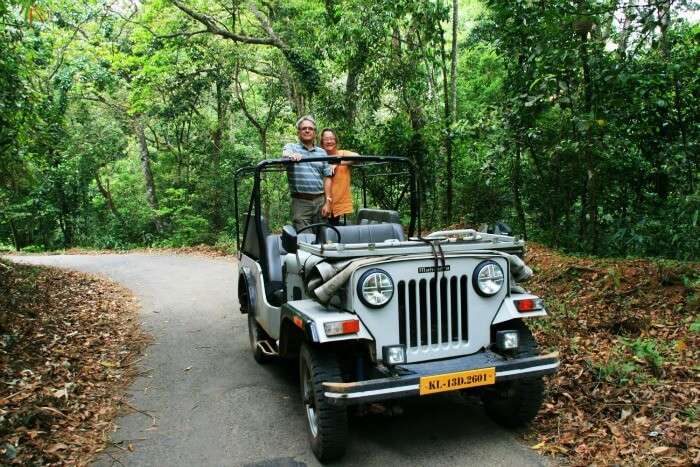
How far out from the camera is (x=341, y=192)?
6.54 meters

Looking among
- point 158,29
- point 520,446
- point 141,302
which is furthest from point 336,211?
point 158,29

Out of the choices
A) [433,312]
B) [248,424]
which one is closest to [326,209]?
[248,424]

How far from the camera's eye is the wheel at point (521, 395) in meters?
3.95

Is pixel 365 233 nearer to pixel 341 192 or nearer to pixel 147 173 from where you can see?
pixel 341 192

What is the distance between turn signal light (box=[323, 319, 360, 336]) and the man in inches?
107

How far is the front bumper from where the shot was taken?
3379mm

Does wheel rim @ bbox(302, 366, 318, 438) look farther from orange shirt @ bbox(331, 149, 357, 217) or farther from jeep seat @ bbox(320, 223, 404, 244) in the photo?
orange shirt @ bbox(331, 149, 357, 217)

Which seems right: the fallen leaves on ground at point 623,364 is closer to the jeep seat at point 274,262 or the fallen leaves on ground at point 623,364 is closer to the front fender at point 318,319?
the front fender at point 318,319

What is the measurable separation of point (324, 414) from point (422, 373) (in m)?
0.71

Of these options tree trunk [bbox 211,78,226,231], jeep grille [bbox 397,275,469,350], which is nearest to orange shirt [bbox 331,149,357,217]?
jeep grille [bbox 397,275,469,350]

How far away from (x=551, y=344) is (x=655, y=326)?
105 centimetres

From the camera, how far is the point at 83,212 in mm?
25469

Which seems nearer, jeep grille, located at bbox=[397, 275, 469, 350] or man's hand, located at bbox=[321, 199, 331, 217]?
jeep grille, located at bbox=[397, 275, 469, 350]

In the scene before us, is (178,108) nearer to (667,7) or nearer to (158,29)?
(158,29)
